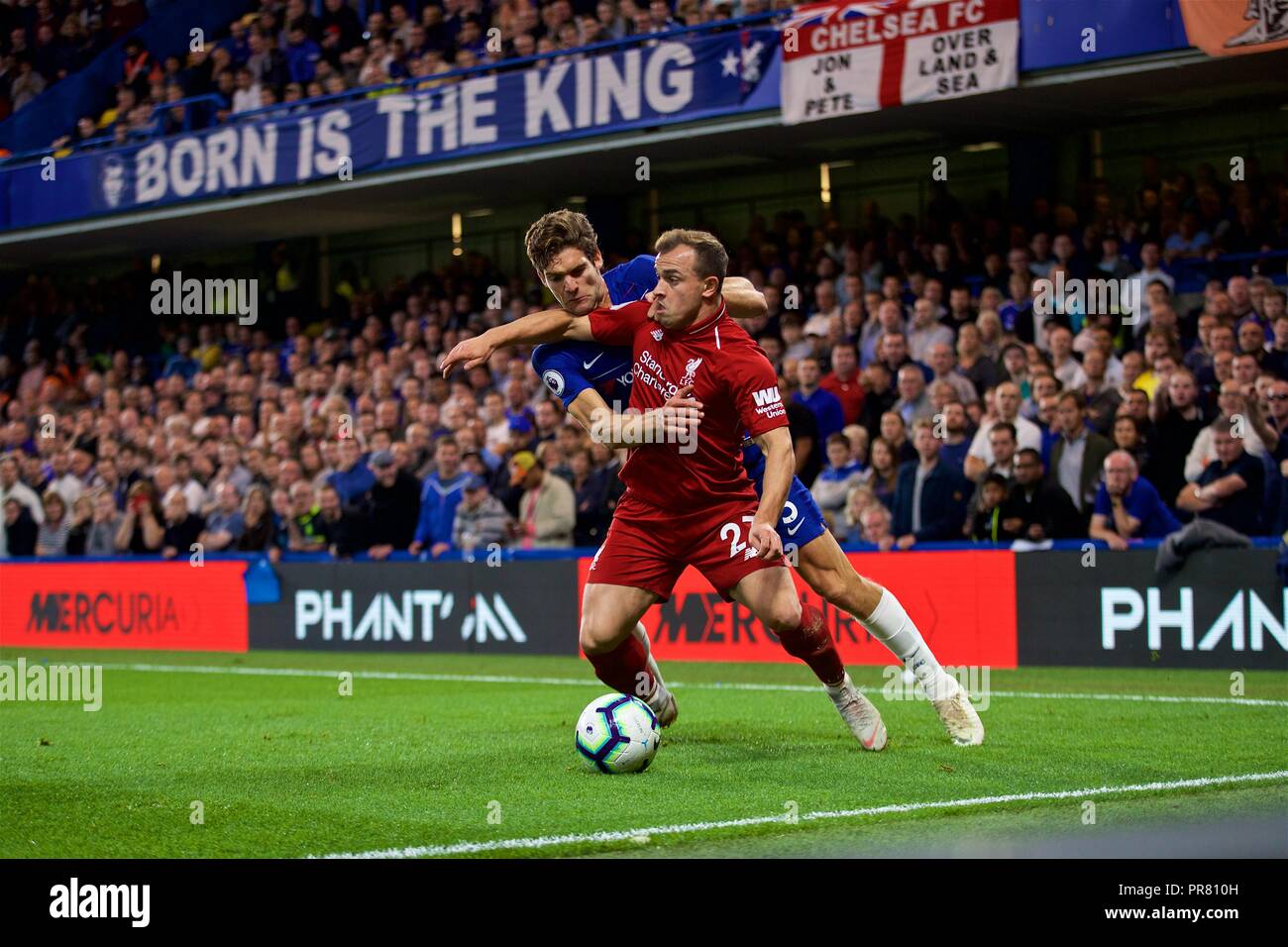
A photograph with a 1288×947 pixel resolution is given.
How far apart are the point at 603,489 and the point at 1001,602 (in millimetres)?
4153

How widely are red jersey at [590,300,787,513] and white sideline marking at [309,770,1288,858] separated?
188 centimetres

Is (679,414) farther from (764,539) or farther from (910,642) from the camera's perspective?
(910,642)

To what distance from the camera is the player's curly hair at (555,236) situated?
25.5 ft

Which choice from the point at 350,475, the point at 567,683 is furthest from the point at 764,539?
the point at 350,475

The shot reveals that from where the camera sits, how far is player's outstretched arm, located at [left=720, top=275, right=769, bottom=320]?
8.12 metres

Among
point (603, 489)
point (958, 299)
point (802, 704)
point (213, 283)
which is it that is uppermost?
point (213, 283)

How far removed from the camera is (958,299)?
54.3 feet

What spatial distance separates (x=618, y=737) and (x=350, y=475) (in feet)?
38.6

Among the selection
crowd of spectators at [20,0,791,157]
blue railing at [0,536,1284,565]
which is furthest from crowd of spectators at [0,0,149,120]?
blue railing at [0,536,1284,565]

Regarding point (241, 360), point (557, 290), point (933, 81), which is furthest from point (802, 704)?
point (241, 360)

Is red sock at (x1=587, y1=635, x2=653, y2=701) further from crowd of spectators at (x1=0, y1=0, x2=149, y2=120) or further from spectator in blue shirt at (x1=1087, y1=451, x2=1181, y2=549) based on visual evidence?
crowd of spectators at (x1=0, y1=0, x2=149, y2=120)

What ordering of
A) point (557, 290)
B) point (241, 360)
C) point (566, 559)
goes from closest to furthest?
point (557, 290) < point (566, 559) < point (241, 360)

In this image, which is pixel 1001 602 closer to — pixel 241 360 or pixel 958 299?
pixel 958 299

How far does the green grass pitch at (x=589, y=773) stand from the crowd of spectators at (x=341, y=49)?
406 inches
